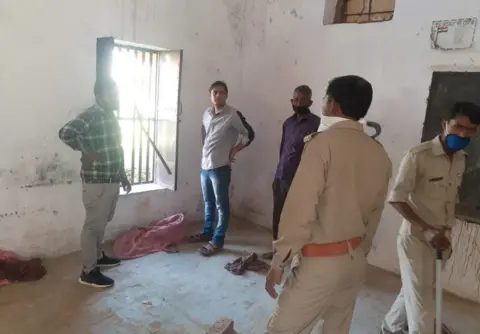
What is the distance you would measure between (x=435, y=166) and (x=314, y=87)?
199 cm

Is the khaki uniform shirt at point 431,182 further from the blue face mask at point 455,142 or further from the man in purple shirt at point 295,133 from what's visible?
the man in purple shirt at point 295,133

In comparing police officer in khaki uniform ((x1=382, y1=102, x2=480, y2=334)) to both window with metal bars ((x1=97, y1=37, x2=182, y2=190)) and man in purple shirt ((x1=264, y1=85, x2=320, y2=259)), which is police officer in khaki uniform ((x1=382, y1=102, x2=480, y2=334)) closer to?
man in purple shirt ((x1=264, y1=85, x2=320, y2=259))

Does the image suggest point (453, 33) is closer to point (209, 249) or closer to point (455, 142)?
point (455, 142)

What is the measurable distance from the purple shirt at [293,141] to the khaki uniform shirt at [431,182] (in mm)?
1202

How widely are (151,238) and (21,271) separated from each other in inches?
43.1

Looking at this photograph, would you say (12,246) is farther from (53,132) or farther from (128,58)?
(128,58)

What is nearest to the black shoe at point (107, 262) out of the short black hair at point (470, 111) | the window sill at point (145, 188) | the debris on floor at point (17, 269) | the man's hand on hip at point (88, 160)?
the debris on floor at point (17, 269)

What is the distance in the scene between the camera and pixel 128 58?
12.3ft

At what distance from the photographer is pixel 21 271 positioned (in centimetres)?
289

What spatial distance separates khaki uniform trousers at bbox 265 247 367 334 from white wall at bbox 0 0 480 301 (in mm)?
2027

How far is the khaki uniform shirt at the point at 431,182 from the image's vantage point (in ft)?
6.97

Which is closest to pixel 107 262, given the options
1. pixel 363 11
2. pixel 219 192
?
pixel 219 192

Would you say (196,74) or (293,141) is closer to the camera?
(293,141)

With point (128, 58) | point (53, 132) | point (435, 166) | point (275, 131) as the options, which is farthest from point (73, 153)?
point (435, 166)
